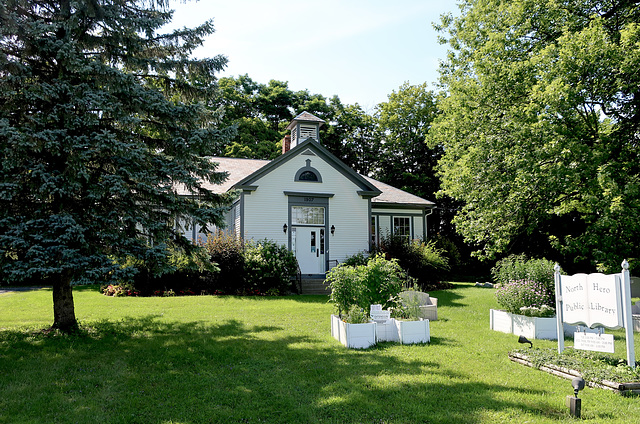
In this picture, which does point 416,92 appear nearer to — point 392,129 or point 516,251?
point 392,129

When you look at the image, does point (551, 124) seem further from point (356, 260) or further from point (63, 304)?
point (63, 304)

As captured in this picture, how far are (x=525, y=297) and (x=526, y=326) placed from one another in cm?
71

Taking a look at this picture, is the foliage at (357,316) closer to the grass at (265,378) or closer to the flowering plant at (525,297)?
the grass at (265,378)

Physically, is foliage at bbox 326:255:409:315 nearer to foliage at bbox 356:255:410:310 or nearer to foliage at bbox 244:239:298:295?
foliage at bbox 356:255:410:310

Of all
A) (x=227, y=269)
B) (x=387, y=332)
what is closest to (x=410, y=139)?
(x=227, y=269)

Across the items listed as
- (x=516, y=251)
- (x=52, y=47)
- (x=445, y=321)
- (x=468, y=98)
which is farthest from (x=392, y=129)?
(x=52, y=47)

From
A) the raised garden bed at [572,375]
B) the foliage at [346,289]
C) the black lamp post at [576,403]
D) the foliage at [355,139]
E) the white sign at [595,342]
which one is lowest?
the raised garden bed at [572,375]

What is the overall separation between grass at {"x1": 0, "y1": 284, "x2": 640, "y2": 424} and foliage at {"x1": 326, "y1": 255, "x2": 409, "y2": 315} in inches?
33.9

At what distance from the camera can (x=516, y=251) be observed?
987 inches

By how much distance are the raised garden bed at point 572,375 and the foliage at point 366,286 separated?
Result: 2.40m

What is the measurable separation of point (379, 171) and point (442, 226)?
6.93 meters

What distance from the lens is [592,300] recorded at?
21.4ft

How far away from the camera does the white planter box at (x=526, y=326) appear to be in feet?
28.7

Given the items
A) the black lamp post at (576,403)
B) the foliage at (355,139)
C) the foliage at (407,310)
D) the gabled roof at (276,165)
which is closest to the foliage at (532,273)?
the foliage at (407,310)
